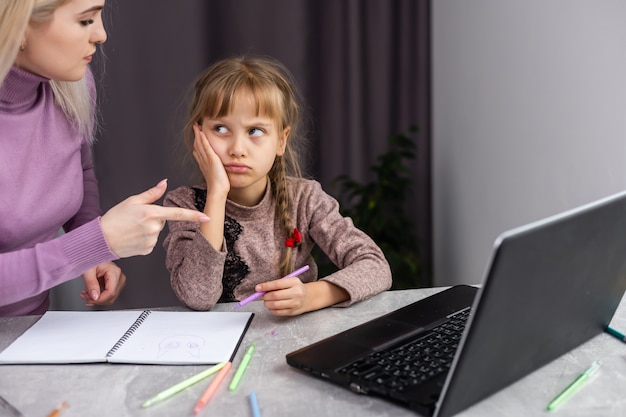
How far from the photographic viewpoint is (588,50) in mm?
1366

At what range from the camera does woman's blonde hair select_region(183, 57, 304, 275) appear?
1301 mm

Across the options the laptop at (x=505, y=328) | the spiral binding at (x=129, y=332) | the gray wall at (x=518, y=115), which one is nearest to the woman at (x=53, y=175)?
the spiral binding at (x=129, y=332)

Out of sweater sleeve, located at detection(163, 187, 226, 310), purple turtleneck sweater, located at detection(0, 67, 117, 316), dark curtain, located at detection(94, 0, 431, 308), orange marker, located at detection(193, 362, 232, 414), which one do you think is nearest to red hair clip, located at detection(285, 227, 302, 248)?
sweater sleeve, located at detection(163, 187, 226, 310)

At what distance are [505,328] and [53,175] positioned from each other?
0.91 metres

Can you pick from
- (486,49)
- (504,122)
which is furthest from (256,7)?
(504,122)

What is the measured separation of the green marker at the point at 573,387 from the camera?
2.48 feet

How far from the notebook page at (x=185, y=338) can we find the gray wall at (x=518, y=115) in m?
0.77

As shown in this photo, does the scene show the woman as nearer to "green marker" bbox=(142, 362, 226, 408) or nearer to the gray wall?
"green marker" bbox=(142, 362, 226, 408)

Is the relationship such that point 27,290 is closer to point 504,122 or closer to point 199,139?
point 199,139

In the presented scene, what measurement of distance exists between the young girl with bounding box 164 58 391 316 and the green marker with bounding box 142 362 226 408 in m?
0.28

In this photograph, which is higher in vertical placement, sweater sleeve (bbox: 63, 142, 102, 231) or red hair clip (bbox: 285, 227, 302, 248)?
sweater sleeve (bbox: 63, 142, 102, 231)

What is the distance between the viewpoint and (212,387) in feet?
2.63

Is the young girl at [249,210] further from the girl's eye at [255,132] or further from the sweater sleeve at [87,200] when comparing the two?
the sweater sleeve at [87,200]

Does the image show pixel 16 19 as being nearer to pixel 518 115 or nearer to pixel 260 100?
pixel 260 100
